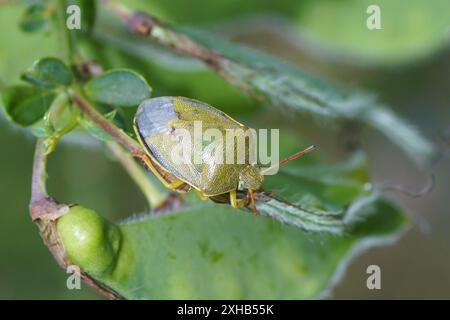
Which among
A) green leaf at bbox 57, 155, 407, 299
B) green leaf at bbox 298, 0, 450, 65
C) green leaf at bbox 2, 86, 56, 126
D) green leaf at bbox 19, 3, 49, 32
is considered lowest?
green leaf at bbox 57, 155, 407, 299

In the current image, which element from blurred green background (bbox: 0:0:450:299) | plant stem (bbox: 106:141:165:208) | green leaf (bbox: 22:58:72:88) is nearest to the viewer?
green leaf (bbox: 22:58:72:88)

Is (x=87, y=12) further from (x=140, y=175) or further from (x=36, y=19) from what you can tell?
(x=140, y=175)

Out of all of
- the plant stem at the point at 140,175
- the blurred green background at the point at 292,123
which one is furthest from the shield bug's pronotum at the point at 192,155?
the blurred green background at the point at 292,123

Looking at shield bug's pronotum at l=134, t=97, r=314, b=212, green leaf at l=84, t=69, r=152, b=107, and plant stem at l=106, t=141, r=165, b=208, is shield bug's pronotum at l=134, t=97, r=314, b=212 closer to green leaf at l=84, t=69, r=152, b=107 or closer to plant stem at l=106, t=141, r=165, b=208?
green leaf at l=84, t=69, r=152, b=107

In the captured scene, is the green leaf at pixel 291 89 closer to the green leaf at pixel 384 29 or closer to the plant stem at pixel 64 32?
the plant stem at pixel 64 32

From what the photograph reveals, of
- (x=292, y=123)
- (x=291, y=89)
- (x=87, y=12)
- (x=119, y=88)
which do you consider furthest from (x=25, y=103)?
(x=292, y=123)

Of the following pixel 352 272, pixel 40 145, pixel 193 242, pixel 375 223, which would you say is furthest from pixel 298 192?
pixel 352 272

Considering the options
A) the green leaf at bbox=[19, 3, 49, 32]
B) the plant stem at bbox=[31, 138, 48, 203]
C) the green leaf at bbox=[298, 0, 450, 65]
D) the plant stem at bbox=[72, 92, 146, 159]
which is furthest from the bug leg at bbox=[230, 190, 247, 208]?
the green leaf at bbox=[298, 0, 450, 65]
